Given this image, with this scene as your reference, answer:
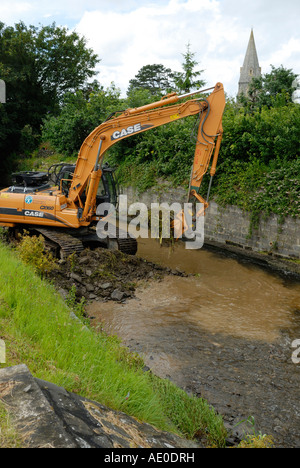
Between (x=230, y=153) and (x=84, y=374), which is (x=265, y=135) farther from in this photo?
(x=84, y=374)

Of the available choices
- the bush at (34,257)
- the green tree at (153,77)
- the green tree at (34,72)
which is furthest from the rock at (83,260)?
the green tree at (153,77)

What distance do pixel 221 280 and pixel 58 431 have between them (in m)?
7.15

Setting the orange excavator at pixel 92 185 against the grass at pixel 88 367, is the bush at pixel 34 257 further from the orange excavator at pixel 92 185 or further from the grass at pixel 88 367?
the grass at pixel 88 367

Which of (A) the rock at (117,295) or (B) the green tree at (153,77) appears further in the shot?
(B) the green tree at (153,77)

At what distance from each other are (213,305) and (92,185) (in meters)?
4.01

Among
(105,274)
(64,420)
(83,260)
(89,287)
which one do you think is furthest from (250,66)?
(64,420)

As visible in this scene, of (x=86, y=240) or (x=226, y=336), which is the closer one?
(x=226, y=336)

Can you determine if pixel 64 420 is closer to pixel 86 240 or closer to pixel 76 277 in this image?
pixel 76 277

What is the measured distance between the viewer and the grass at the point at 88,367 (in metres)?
3.31

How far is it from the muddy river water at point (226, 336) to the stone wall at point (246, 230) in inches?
53.0

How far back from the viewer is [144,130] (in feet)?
28.9
